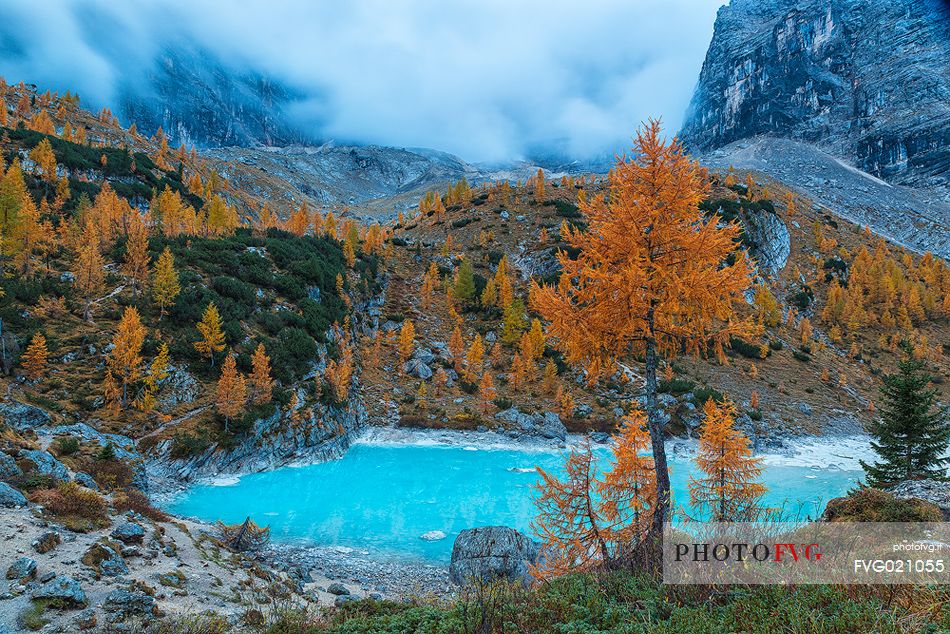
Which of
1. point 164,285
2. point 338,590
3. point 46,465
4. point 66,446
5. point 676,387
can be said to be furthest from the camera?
point 676,387

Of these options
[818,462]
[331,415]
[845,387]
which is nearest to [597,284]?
[331,415]

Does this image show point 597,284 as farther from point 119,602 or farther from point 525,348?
point 525,348

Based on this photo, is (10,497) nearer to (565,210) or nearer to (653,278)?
(653,278)

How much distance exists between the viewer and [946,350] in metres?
70.2

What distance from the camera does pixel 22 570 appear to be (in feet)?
28.0

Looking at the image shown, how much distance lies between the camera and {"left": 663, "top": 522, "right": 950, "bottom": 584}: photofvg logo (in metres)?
4.64

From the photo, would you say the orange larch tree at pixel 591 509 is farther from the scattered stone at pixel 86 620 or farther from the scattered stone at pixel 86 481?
the scattered stone at pixel 86 481

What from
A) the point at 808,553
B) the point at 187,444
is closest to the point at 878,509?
the point at 808,553

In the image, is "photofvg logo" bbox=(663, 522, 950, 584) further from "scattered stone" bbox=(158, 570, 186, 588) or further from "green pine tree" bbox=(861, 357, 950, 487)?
"green pine tree" bbox=(861, 357, 950, 487)

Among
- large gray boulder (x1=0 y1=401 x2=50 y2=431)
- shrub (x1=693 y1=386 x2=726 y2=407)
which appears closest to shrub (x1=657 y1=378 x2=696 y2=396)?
shrub (x1=693 y1=386 x2=726 y2=407)

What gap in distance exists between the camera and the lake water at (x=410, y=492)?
22.2 m

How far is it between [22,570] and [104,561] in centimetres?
176

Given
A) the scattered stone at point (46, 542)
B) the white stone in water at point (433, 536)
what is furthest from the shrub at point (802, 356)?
the scattered stone at point (46, 542)

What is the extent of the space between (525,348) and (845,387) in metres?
44.6
